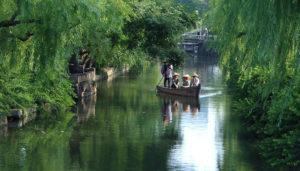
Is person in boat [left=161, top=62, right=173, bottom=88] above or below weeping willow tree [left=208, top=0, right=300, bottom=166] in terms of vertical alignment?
below

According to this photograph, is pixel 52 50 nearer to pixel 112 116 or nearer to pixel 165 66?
pixel 112 116

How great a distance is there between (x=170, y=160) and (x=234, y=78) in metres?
14.9

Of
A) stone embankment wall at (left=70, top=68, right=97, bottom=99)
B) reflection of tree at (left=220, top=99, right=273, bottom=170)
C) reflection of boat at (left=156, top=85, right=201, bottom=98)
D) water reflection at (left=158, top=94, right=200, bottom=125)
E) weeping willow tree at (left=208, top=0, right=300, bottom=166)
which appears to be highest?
weeping willow tree at (left=208, top=0, right=300, bottom=166)

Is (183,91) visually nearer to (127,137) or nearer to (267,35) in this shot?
(127,137)

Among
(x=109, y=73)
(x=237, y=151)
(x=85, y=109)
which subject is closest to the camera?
(x=237, y=151)

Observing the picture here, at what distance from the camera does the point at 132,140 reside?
68.0 ft

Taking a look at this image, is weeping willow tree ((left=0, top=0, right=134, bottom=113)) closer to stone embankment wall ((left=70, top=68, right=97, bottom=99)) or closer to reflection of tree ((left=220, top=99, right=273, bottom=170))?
reflection of tree ((left=220, top=99, right=273, bottom=170))

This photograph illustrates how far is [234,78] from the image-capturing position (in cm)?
3212

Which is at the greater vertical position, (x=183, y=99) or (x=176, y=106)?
(x=183, y=99)

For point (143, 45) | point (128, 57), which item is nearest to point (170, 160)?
point (143, 45)

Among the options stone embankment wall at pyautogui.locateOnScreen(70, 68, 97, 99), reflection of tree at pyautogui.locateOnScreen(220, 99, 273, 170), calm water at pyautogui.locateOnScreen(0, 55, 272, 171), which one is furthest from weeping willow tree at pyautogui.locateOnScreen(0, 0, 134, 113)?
stone embankment wall at pyautogui.locateOnScreen(70, 68, 97, 99)

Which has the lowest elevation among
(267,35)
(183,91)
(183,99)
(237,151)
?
(237,151)

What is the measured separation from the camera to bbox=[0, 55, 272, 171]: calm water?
1712cm

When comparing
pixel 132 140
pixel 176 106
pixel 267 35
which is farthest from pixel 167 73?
pixel 267 35
